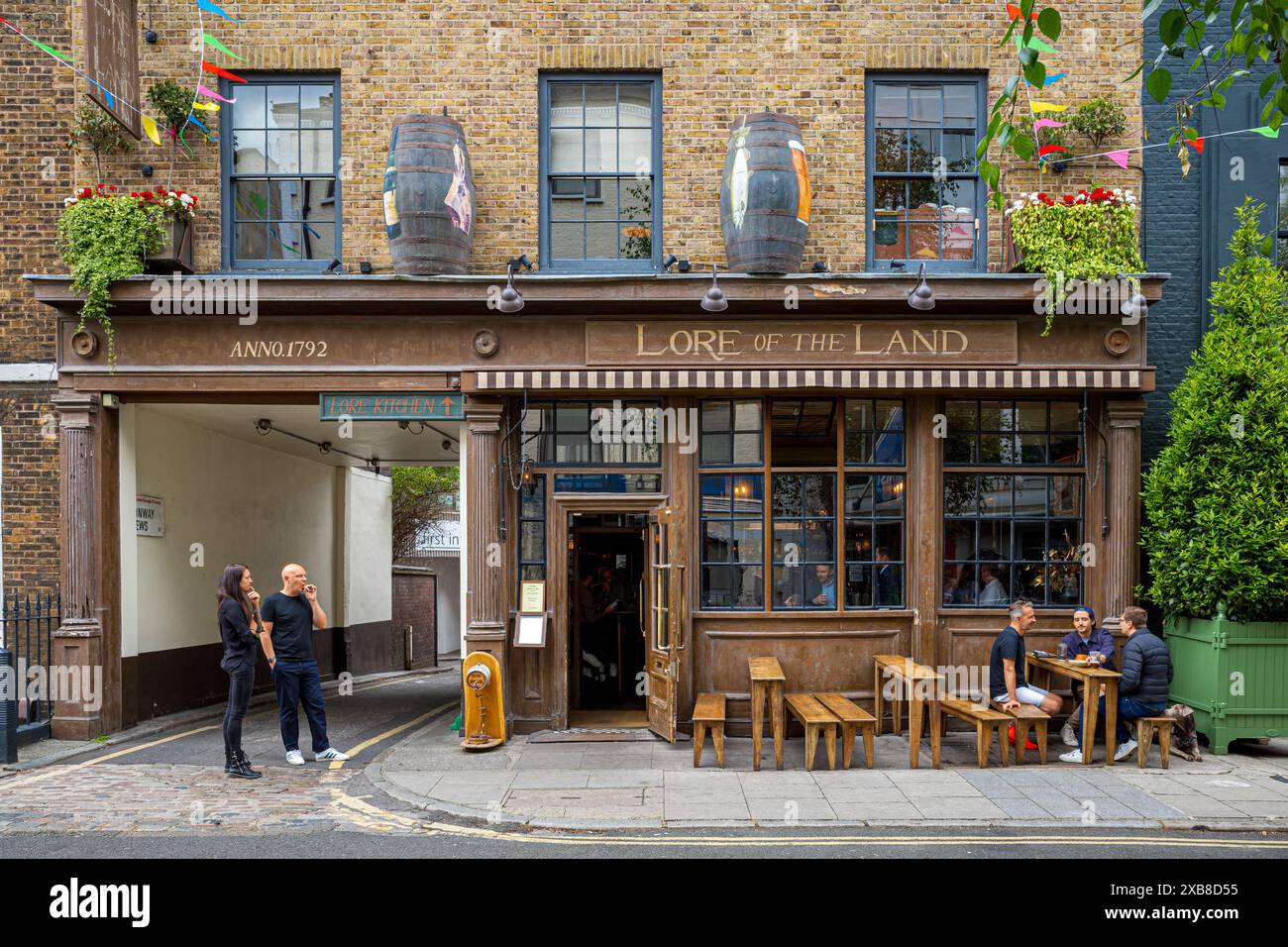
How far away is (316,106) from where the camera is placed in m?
11.3

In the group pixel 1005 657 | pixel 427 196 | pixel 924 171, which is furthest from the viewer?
pixel 924 171

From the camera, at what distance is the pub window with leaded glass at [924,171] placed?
440 inches

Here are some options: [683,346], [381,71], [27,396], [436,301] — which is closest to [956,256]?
[683,346]

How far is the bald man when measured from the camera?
9.48 m

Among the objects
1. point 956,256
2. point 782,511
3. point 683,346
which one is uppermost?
point 956,256

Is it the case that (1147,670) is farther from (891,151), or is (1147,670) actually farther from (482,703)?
(482,703)

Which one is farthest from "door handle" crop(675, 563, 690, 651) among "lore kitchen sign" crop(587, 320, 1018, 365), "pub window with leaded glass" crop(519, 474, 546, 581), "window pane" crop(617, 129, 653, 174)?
"window pane" crop(617, 129, 653, 174)

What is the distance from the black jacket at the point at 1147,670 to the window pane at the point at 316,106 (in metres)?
9.93

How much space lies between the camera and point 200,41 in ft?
36.8

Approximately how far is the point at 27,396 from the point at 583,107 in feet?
22.7

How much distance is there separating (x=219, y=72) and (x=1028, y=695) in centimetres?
1063

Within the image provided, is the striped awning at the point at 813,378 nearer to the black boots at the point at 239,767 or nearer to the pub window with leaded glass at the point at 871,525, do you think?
the pub window with leaded glass at the point at 871,525

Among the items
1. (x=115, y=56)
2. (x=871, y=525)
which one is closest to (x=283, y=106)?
(x=115, y=56)

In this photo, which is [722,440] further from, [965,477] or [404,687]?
[404,687]
